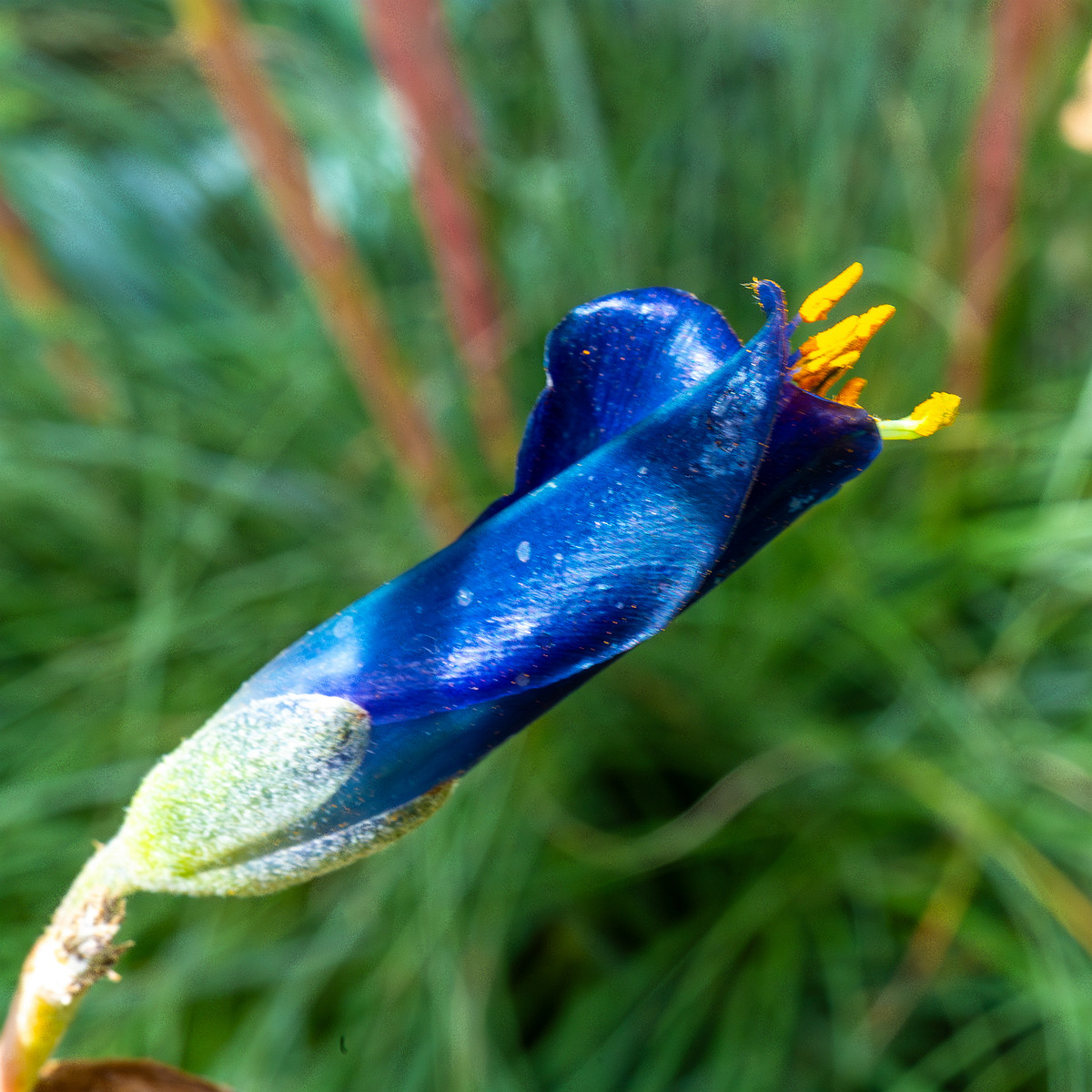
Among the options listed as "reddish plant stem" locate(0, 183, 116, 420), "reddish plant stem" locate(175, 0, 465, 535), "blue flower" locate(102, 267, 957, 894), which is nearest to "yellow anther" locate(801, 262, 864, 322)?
"blue flower" locate(102, 267, 957, 894)

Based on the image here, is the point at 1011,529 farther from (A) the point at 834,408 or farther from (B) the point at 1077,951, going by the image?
(A) the point at 834,408

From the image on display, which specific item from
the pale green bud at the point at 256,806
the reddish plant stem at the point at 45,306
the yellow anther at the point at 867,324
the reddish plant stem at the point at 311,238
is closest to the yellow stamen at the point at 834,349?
the yellow anther at the point at 867,324

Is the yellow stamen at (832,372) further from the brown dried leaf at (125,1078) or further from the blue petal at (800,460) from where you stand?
the brown dried leaf at (125,1078)

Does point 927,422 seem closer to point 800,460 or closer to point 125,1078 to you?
point 800,460

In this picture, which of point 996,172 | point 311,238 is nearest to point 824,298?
point 311,238

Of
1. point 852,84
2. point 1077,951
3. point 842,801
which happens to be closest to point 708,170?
point 852,84

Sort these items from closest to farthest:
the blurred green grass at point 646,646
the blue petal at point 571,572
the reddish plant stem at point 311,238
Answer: the blue petal at point 571,572
the reddish plant stem at point 311,238
the blurred green grass at point 646,646
